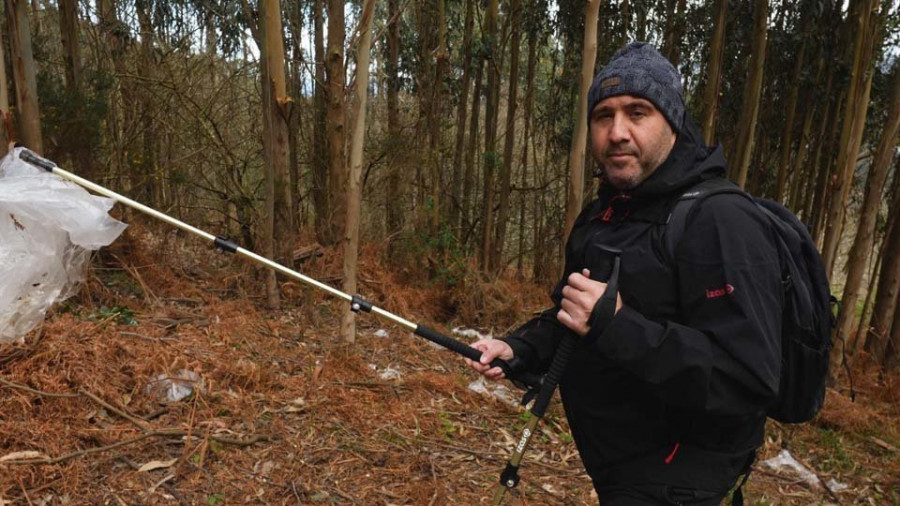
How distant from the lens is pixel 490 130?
10.5m

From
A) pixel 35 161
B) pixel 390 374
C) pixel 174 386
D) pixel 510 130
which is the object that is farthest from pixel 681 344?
pixel 510 130

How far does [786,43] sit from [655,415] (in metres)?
10.3

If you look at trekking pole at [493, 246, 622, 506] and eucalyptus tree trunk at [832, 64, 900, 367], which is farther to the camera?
eucalyptus tree trunk at [832, 64, 900, 367]

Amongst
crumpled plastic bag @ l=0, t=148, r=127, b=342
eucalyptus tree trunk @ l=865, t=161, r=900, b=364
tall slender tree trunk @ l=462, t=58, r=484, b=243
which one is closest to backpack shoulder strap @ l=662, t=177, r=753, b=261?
crumpled plastic bag @ l=0, t=148, r=127, b=342

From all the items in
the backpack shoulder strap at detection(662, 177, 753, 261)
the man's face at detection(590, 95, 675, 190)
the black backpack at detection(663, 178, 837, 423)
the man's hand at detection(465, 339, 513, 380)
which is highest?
the man's face at detection(590, 95, 675, 190)

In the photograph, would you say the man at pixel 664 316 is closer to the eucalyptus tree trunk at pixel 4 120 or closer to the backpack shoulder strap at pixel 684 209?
the backpack shoulder strap at pixel 684 209

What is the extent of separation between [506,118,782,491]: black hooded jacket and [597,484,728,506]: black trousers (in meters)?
0.02

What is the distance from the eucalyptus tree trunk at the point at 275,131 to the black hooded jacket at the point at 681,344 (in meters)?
4.03

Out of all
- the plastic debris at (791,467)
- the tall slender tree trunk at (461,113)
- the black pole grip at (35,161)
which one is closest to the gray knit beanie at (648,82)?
the black pole grip at (35,161)

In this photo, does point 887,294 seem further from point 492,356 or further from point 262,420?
point 262,420

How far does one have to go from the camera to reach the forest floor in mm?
3090

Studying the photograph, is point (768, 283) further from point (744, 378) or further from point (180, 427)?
point (180, 427)

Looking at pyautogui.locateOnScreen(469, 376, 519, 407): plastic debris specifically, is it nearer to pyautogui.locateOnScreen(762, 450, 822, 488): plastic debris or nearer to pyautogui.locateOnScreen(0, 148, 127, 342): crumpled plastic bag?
pyautogui.locateOnScreen(762, 450, 822, 488): plastic debris

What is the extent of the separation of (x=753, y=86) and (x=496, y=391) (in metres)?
4.97
